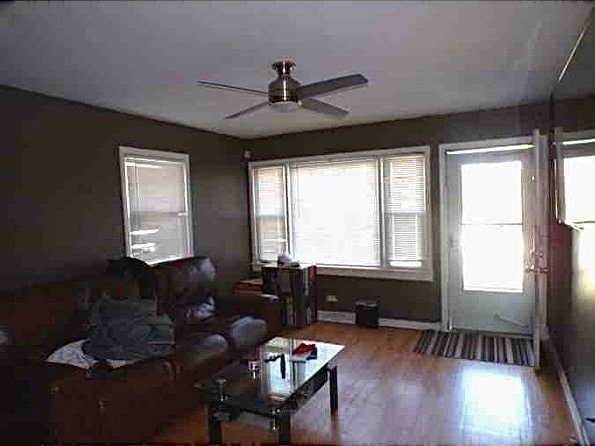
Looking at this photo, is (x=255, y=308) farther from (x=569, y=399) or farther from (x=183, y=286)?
(x=569, y=399)

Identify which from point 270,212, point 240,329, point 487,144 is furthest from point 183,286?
point 487,144

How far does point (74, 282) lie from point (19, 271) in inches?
19.6

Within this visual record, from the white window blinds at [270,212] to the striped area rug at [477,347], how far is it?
7.38 ft

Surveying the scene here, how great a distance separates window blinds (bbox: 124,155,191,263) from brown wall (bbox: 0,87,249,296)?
6.8 inches

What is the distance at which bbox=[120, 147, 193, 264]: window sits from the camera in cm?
418

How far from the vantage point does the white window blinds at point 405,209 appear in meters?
4.84

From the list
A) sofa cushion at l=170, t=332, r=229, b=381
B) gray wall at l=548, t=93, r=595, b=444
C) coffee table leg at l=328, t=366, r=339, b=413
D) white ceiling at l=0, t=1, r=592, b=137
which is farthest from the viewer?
A: coffee table leg at l=328, t=366, r=339, b=413

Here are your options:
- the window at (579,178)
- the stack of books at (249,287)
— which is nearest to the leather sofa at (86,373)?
the stack of books at (249,287)

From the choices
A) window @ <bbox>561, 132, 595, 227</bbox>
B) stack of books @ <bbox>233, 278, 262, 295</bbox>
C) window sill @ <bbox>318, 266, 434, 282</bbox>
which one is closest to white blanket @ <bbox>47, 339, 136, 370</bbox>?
stack of books @ <bbox>233, 278, 262, 295</bbox>

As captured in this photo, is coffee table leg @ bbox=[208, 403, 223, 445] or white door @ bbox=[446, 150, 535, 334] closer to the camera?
coffee table leg @ bbox=[208, 403, 223, 445]

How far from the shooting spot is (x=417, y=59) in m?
2.79

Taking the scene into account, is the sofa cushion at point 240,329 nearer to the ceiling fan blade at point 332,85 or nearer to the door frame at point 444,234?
the ceiling fan blade at point 332,85

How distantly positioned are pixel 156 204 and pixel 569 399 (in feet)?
13.2

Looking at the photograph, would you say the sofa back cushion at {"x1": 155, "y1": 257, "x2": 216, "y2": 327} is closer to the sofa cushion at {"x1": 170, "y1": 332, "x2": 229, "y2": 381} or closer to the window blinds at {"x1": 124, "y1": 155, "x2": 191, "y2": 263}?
the sofa cushion at {"x1": 170, "y1": 332, "x2": 229, "y2": 381}
